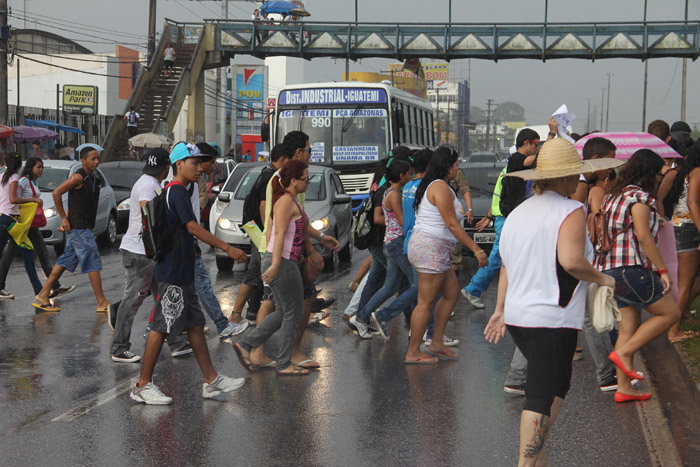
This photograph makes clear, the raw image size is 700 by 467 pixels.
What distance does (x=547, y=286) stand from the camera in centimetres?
433

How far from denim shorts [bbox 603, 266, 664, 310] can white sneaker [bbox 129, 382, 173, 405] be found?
10.1 feet

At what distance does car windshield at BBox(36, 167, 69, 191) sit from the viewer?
54.9 feet

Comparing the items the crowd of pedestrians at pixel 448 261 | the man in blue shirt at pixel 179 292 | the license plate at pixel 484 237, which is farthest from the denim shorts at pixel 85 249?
the license plate at pixel 484 237

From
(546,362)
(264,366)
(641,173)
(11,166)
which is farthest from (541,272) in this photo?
(11,166)

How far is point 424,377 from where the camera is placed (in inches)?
291

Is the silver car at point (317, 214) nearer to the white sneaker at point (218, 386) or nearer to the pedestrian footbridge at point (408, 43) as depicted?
the white sneaker at point (218, 386)

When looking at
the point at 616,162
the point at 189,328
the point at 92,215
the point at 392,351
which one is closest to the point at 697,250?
the point at 392,351

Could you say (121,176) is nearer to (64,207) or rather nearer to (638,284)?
(64,207)

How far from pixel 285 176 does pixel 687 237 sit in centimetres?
385

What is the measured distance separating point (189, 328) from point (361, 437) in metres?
1.57

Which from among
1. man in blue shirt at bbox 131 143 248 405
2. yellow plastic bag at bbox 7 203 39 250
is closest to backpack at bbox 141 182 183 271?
man in blue shirt at bbox 131 143 248 405

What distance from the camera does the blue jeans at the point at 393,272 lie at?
337 inches

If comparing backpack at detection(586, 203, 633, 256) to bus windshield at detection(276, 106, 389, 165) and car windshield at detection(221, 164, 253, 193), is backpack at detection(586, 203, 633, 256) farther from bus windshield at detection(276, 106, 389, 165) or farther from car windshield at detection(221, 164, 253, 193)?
bus windshield at detection(276, 106, 389, 165)

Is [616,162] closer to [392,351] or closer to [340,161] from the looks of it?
[392,351]
